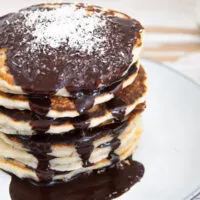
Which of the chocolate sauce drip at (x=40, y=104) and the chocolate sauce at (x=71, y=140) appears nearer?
the chocolate sauce drip at (x=40, y=104)

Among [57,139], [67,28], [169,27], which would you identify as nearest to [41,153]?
[57,139]

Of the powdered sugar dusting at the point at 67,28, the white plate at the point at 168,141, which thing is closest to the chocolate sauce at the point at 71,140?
the white plate at the point at 168,141

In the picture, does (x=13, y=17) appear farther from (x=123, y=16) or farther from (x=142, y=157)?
(x=142, y=157)

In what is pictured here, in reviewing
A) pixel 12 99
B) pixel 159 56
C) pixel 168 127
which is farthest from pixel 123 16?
pixel 159 56

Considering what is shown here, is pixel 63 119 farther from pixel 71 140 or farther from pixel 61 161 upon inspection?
pixel 61 161

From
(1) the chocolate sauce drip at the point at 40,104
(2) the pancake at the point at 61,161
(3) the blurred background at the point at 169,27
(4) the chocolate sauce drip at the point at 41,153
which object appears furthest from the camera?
(3) the blurred background at the point at 169,27

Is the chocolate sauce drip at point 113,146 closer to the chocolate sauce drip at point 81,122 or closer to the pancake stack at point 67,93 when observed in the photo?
the pancake stack at point 67,93
